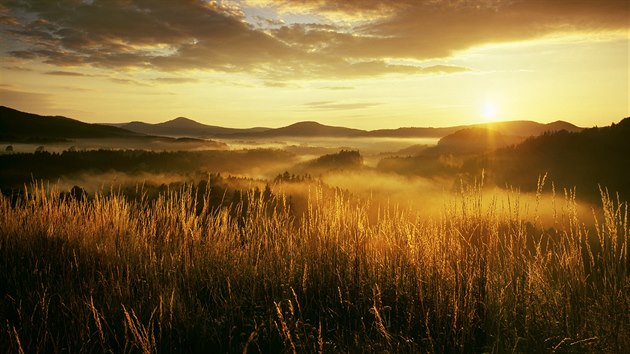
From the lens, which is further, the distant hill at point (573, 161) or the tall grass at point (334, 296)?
the distant hill at point (573, 161)

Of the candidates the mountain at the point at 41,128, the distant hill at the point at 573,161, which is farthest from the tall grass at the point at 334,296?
the mountain at the point at 41,128

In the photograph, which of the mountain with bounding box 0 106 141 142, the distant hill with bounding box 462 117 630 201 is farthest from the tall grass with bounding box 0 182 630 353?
the mountain with bounding box 0 106 141 142

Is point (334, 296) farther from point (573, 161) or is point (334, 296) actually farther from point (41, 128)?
point (41, 128)

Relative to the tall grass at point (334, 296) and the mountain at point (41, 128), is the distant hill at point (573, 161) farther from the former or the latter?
the mountain at point (41, 128)

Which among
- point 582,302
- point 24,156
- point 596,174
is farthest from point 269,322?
point 24,156

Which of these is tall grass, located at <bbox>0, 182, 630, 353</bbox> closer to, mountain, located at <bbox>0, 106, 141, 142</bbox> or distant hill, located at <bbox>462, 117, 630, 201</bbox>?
distant hill, located at <bbox>462, 117, 630, 201</bbox>

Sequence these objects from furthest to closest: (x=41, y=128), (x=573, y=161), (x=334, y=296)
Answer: (x=41, y=128) → (x=573, y=161) → (x=334, y=296)

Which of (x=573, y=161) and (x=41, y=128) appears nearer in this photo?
Result: (x=573, y=161)

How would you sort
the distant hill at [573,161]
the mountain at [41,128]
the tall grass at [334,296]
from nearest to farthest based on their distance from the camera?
the tall grass at [334,296]
the distant hill at [573,161]
the mountain at [41,128]

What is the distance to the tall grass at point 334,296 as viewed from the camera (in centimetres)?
464

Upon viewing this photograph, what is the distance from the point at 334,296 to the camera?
5.79m

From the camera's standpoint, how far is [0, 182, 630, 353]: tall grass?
4.64 meters

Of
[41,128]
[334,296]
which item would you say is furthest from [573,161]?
[41,128]

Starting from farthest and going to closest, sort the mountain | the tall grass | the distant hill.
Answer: the mountain → the distant hill → the tall grass
